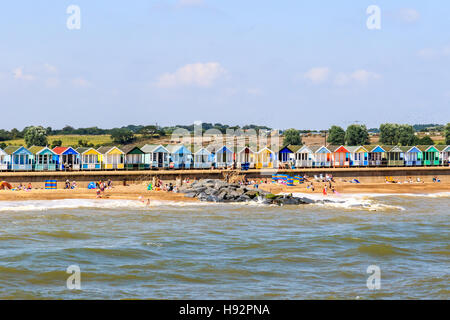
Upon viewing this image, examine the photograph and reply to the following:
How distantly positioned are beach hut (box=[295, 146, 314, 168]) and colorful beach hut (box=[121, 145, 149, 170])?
2142 centimetres

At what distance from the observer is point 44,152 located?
65000 millimetres

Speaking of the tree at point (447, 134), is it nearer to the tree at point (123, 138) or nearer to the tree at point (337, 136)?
the tree at point (337, 136)

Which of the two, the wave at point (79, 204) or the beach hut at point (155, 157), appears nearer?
the wave at point (79, 204)

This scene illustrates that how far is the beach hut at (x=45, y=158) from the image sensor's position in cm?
6381

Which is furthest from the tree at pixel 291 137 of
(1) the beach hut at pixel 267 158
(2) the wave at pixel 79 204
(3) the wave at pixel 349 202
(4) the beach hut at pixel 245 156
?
(2) the wave at pixel 79 204

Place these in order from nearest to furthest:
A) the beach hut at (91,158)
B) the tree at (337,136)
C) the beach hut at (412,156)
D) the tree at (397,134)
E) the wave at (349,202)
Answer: the wave at (349,202), the beach hut at (91,158), the beach hut at (412,156), the tree at (397,134), the tree at (337,136)

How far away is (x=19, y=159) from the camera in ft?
207

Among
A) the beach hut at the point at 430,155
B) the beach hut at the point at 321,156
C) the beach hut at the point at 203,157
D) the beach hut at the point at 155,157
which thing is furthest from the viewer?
the beach hut at the point at 430,155

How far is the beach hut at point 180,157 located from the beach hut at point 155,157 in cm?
91

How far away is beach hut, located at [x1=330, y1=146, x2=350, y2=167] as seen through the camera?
7988 centimetres

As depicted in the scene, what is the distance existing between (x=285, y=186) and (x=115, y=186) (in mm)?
19397

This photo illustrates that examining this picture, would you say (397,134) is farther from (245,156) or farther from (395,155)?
(245,156)

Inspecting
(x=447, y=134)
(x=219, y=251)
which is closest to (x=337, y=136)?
(x=447, y=134)
